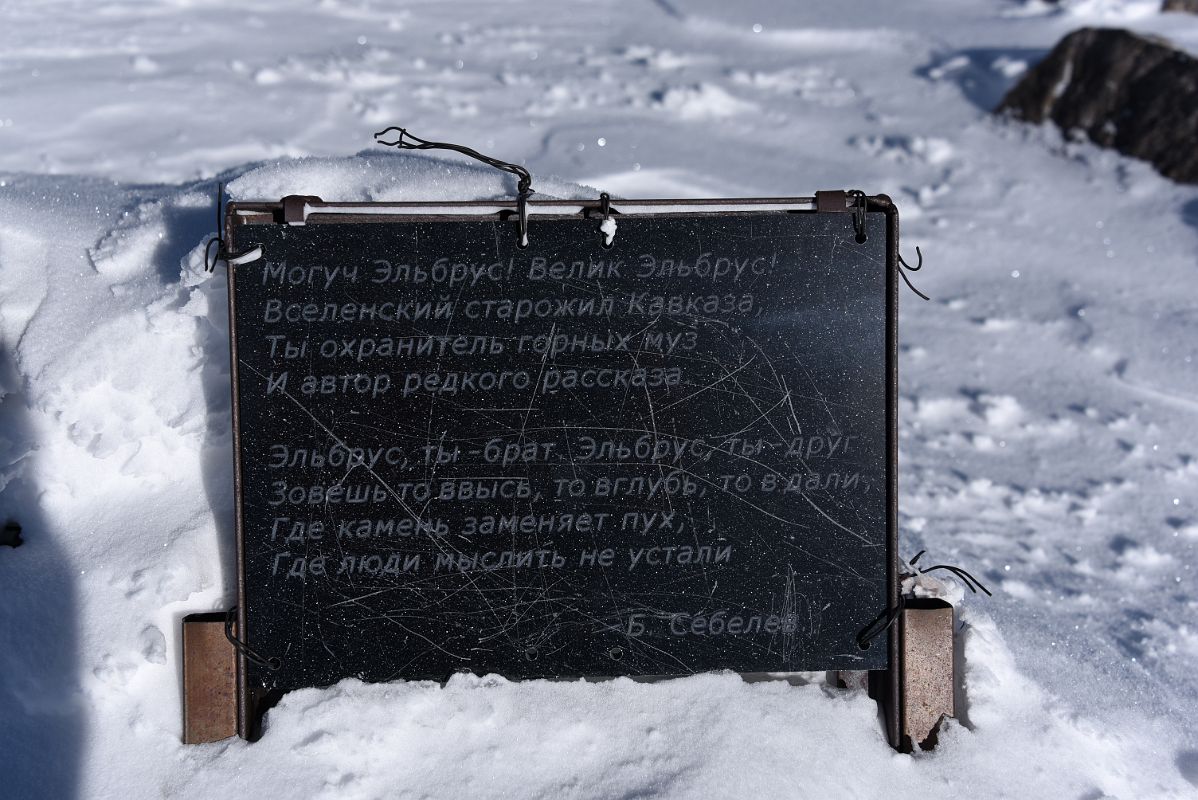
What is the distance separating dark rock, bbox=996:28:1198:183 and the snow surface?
0.12 m

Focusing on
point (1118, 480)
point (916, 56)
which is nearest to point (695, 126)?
point (916, 56)

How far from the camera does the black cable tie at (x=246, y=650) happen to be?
55.0 inches

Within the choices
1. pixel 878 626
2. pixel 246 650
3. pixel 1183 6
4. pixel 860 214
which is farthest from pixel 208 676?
pixel 1183 6

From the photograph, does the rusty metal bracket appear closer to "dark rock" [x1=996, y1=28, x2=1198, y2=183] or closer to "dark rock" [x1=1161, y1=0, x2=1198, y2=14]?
"dark rock" [x1=996, y1=28, x2=1198, y2=183]

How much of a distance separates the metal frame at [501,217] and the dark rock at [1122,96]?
3.18m

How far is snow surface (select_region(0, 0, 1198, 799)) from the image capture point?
4.64 ft

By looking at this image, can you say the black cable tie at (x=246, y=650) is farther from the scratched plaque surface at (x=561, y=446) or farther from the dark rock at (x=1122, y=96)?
the dark rock at (x=1122, y=96)

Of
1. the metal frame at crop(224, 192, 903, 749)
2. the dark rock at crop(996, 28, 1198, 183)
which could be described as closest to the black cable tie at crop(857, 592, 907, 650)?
the metal frame at crop(224, 192, 903, 749)

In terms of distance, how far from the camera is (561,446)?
1431mm

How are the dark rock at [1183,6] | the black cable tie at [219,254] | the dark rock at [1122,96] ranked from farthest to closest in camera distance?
the dark rock at [1183,6], the dark rock at [1122,96], the black cable tie at [219,254]

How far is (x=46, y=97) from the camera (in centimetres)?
372

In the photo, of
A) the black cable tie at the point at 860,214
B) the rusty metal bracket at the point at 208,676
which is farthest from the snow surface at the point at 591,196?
the black cable tie at the point at 860,214

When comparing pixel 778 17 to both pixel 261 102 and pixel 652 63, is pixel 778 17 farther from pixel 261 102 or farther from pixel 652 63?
pixel 261 102

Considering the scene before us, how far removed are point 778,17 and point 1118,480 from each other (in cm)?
397
